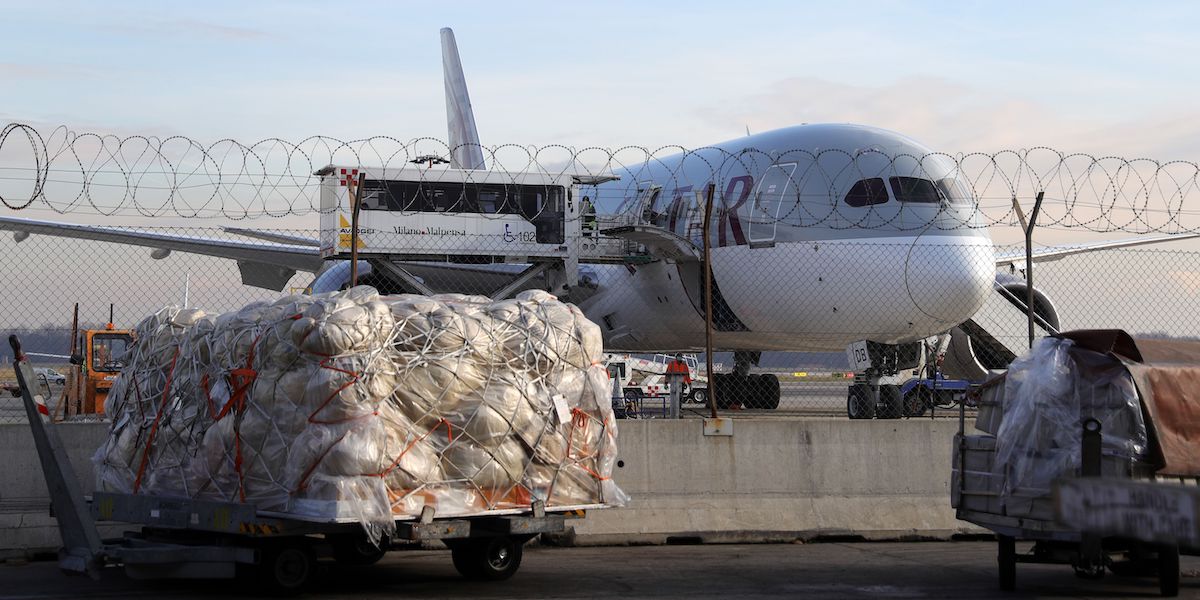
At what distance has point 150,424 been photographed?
379 inches

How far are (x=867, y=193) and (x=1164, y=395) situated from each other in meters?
8.91

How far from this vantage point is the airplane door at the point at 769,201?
59.0ft

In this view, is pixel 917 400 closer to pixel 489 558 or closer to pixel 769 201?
pixel 769 201

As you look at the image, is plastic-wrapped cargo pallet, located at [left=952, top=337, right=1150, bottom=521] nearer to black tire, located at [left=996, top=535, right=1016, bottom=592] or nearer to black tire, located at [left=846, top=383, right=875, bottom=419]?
black tire, located at [left=996, top=535, right=1016, bottom=592]

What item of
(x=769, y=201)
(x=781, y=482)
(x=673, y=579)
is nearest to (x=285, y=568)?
(x=673, y=579)

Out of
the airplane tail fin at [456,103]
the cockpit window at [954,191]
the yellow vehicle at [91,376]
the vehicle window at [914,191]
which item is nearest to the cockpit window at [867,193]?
the vehicle window at [914,191]

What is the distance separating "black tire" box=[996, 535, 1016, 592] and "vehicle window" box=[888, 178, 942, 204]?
8467 mm

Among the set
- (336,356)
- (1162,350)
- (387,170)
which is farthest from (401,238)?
(1162,350)

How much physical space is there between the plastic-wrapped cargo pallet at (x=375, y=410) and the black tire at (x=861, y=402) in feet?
26.9

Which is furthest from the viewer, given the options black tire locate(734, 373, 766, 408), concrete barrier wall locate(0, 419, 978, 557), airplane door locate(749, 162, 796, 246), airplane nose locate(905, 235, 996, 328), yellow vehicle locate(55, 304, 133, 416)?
black tire locate(734, 373, 766, 408)

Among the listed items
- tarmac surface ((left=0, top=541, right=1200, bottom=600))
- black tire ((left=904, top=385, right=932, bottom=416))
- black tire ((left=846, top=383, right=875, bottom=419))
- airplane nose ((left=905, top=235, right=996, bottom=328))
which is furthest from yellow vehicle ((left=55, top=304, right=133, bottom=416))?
black tire ((left=904, top=385, right=932, bottom=416))

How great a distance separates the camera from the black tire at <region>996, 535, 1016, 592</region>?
362 inches

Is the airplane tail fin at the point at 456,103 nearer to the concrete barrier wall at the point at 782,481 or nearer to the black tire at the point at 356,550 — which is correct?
the concrete barrier wall at the point at 782,481

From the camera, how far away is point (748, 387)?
2381 centimetres
